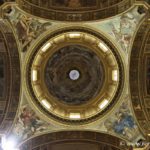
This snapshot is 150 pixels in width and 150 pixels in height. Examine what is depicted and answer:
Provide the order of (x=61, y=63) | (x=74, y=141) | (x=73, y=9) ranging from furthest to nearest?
(x=61, y=63), (x=74, y=141), (x=73, y=9)

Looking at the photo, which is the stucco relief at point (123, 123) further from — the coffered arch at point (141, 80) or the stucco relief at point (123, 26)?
the stucco relief at point (123, 26)

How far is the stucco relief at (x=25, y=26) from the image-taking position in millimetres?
20531

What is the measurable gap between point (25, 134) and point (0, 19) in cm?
630

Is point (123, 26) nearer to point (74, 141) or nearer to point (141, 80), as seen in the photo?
point (141, 80)

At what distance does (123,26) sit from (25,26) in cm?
510

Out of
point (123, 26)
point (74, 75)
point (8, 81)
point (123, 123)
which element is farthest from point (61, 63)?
point (123, 123)

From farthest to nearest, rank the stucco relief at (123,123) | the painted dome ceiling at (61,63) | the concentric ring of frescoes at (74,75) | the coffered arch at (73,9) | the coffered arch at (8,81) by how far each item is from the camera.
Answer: the concentric ring of frescoes at (74,75), the stucco relief at (123,123), the coffered arch at (8,81), the painted dome ceiling at (61,63), the coffered arch at (73,9)

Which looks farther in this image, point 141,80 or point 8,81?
point 141,80

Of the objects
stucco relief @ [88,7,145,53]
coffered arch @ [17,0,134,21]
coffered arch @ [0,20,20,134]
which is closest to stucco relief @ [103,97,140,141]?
stucco relief @ [88,7,145,53]

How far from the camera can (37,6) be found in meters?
20.5

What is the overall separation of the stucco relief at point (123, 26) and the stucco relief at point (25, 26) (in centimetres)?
263

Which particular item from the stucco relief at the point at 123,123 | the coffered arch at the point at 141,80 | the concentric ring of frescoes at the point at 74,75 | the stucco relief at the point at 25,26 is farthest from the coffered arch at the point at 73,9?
the stucco relief at the point at 123,123

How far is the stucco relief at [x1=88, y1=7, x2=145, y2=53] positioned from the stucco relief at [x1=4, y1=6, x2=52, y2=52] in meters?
2.63

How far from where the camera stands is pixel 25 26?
2122cm
